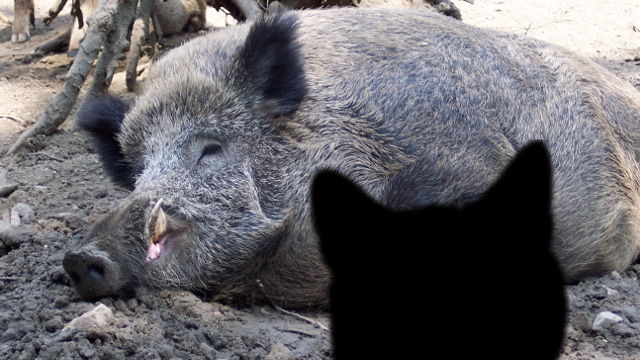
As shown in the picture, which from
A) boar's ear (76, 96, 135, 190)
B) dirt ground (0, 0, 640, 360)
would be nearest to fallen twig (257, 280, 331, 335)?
dirt ground (0, 0, 640, 360)

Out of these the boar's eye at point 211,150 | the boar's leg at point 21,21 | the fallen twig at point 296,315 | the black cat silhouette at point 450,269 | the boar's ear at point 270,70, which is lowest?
the boar's leg at point 21,21

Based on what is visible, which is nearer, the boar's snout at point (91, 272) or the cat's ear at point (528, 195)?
the boar's snout at point (91, 272)

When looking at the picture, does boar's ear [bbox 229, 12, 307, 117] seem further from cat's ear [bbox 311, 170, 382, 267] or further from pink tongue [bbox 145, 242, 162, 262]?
pink tongue [bbox 145, 242, 162, 262]

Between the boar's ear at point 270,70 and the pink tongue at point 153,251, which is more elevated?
the boar's ear at point 270,70

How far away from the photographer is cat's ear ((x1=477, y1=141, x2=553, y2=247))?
12.1ft

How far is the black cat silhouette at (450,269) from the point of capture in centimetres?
332

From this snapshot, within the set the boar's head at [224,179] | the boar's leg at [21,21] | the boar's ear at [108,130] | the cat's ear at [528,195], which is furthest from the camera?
the boar's leg at [21,21]

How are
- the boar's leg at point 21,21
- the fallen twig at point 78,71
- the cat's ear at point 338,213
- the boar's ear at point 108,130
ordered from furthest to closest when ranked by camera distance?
1. the boar's leg at point 21,21
2. the fallen twig at point 78,71
3. the boar's ear at point 108,130
4. the cat's ear at point 338,213

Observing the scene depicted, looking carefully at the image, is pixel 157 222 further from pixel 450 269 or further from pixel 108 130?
pixel 450 269

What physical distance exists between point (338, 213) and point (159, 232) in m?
0.90

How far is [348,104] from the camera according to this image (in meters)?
3.63

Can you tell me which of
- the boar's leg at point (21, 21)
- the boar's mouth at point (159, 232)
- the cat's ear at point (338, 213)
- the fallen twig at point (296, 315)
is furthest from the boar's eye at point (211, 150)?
the boar's leg at point (21, 21)

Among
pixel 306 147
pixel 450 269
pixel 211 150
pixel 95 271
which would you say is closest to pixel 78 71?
pixel 211 150

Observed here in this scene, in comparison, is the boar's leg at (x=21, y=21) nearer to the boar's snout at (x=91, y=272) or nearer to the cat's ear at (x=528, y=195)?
the boar's snout at (x=91, y=272)
